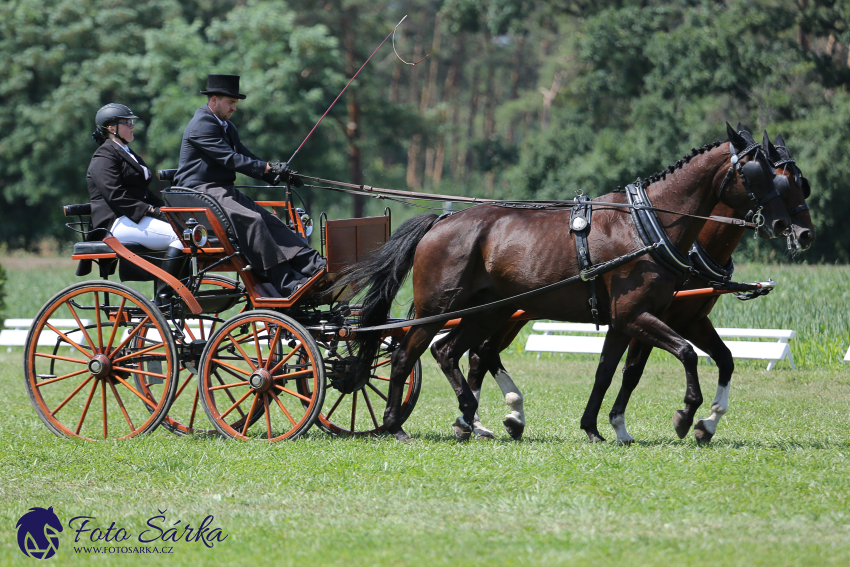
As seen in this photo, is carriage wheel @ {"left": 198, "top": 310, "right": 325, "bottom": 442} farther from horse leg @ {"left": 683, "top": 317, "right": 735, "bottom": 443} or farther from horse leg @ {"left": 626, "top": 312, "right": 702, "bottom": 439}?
horse leg @ {"left": 683, "top": 317, "right": 735, "bottom": 443}

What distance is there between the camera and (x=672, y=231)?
257 inches

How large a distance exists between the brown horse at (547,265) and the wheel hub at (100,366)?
1.95 metres

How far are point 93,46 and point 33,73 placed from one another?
2.32 metres

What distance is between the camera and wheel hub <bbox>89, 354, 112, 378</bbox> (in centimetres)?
714

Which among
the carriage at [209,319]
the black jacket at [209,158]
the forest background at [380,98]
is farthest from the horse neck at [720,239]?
the forest background at [380,98]

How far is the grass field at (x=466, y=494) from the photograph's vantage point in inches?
167

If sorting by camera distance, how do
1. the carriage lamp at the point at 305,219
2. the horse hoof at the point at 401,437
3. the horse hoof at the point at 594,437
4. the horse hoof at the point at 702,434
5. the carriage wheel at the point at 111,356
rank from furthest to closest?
1. the carriage lamp at the point at 305,219
2. the horse hoof at the point at 401,437
3. the carriage wheel at the point at 111,356
4. the horse hoof at the point at 594,437
5. the horse hoof at the point at 702,434

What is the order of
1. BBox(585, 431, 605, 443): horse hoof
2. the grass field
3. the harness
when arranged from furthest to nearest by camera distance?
1. BBox(585, 431, 605, 443): horse hoof
2. the harness
3. the grass field

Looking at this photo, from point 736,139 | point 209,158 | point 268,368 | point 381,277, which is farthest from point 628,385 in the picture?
point 209,158

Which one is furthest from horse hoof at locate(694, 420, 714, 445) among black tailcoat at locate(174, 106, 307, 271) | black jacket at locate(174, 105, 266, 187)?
black jacket at locate(174, 105, 266, 187)

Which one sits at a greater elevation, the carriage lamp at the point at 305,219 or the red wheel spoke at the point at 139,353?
the carriage lamp at the point at 305,219

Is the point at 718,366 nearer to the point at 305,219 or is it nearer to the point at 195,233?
the point at 305,219

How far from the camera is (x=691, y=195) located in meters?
6.61

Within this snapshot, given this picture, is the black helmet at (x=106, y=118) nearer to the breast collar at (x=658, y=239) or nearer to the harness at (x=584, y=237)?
the harness at (x=584, y=237)
